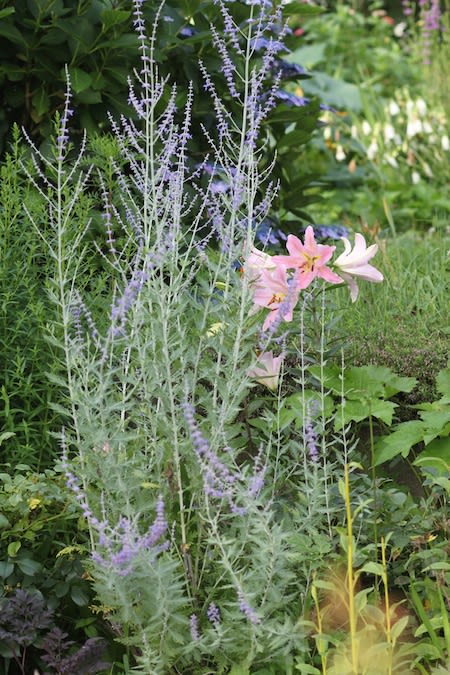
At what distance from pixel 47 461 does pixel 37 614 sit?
783 millimetres

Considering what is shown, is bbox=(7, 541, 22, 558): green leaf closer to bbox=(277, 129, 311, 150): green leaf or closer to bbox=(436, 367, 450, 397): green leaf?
bbox=(436, 367, 450, 397): green leaf

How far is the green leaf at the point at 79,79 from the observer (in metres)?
4.11

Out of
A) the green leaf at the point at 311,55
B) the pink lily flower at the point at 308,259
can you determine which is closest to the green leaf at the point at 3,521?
the pink lily flower at the point at 308,259

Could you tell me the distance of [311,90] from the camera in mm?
9289

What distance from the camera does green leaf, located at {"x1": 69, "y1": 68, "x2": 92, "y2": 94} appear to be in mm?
4109

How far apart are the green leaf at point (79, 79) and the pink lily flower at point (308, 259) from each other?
1394 mm

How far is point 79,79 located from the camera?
4164mm

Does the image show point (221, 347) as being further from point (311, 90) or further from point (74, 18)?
point (311, 90)

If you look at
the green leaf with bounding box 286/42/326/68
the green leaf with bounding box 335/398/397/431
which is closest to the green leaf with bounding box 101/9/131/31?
the green leaf with bounding box 335/398/397/431

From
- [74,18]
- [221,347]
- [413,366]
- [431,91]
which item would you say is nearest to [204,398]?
[221,347]

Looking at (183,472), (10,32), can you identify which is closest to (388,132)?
(10,32)

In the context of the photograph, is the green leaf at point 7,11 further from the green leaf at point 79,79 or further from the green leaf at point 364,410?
the green leaf at point 364,410

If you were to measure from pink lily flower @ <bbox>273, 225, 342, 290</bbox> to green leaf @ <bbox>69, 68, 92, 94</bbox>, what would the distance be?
139cm

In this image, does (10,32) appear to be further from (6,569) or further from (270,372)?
(6,569)
